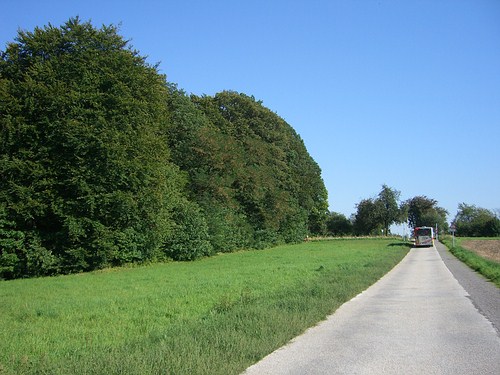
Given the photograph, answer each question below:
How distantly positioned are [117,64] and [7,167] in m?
10.3

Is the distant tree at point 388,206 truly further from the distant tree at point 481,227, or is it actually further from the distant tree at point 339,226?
the distant tree at point 481,227

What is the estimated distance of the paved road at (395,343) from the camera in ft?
23.2

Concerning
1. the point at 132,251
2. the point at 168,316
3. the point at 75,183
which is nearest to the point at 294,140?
the point at 132,251

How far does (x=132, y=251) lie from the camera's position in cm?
3472

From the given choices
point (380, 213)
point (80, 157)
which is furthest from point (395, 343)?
point (380, 213)

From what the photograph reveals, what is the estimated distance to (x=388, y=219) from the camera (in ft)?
358

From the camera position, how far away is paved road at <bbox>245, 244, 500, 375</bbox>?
23.2 ft

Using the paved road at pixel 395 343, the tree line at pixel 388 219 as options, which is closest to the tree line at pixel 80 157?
the paved road at pixel 395 343

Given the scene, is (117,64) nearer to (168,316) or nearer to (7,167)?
(7,167)

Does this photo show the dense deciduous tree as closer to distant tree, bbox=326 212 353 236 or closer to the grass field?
distant tree, bbox=326 212 353 236

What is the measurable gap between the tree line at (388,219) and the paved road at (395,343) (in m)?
92.5

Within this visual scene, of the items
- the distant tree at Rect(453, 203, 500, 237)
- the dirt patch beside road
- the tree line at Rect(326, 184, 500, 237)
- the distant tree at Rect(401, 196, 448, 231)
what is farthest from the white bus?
the distant tree at Rect(401, 196, 448, 231)

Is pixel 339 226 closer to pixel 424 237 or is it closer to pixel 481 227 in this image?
pixel 481 227

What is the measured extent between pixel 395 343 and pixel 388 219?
344ft
